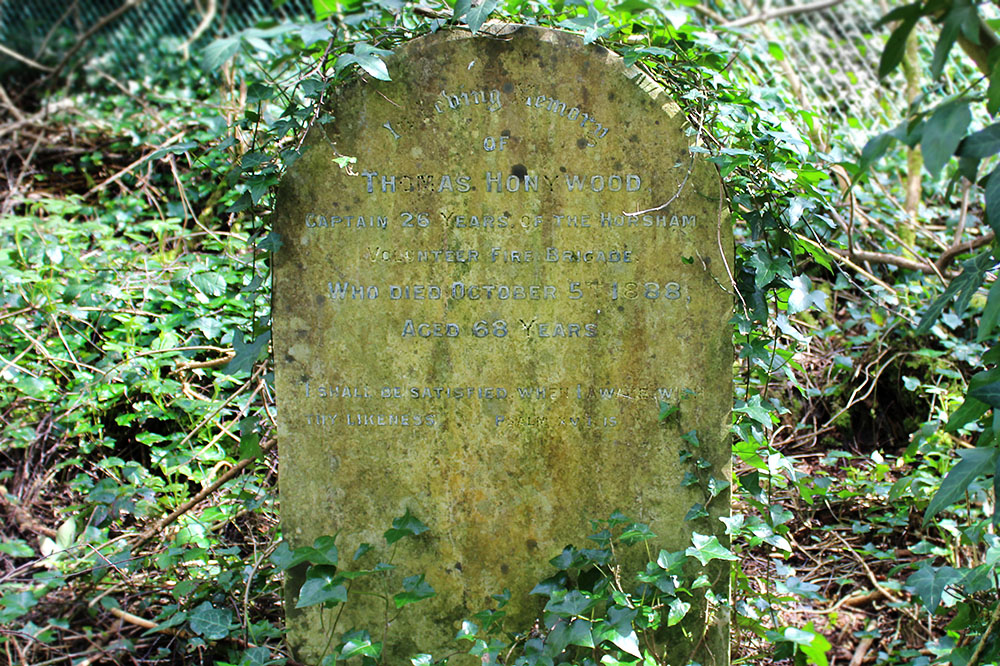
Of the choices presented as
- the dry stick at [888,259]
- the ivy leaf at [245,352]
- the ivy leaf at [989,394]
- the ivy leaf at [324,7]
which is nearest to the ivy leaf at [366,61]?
the ivy leaf at [324,7]

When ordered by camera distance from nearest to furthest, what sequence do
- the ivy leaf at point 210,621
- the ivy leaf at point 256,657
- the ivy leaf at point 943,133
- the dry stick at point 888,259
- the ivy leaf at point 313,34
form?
the ivy leaf at point 943,133, the ivy leaf at point 313,34, the ivy leaf at point 256,657, the ivy leaf at point 210,621, the dry stick at point 888,259

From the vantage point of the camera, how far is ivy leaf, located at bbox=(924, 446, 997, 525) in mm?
1732

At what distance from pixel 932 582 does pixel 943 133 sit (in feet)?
4.76

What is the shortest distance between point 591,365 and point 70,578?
7.22 ft

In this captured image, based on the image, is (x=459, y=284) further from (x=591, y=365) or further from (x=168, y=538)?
(x=168, y=538)

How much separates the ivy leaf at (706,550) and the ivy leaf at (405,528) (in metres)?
0.84

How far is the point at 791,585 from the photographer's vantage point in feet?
8.18

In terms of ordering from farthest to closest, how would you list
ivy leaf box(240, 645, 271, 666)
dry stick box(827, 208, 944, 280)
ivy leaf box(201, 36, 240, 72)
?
dry stick box(827, 208, 944, 280), ivy leaf box(240, 645, 271, 666), ivy leaf box(201, 36, 240, 72)

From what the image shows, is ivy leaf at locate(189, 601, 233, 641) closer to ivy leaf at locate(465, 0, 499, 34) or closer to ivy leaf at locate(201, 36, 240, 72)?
ivy leaf at locate(201, 36, 240, 72)

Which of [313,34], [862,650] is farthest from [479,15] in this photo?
[862,650]

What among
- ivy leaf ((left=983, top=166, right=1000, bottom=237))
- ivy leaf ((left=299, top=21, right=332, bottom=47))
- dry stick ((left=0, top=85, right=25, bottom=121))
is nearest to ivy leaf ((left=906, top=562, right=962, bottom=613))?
ivy leaf ((left=983, top=166, right=1000, bottom=237))

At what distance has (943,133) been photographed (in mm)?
1341

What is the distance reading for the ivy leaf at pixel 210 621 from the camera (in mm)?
2574

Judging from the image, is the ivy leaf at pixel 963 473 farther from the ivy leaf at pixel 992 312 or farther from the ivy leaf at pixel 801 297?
the ivy leaf at pixel 801 297
